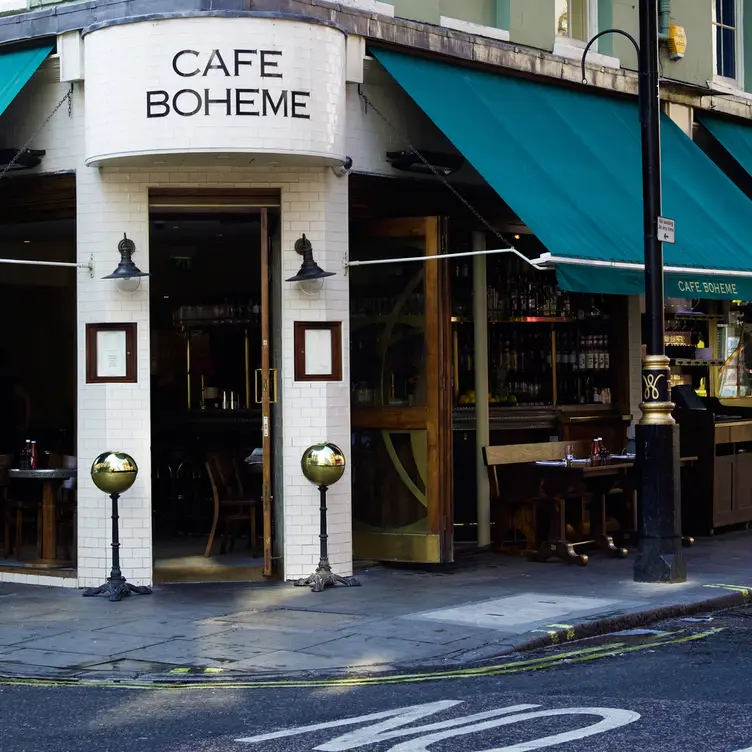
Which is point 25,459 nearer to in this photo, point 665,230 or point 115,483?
point 115,483

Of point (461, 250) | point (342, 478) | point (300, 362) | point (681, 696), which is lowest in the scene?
point (681, 696)

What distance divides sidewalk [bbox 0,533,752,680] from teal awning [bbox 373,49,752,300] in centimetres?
264

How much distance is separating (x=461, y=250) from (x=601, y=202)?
7.69 ft

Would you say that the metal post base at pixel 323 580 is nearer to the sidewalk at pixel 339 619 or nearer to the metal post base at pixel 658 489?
the sidewalk at pixel 339 619

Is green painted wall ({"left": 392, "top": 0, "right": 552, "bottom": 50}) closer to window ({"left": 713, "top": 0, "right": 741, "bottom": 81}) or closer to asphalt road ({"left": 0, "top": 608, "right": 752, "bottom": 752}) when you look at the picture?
window ({"left": 713, "top": 0, "right": 741, "bottom": 81})

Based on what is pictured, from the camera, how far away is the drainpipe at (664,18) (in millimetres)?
16203

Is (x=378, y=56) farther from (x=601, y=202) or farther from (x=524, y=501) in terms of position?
(x=524, y=501)

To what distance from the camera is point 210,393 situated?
16.9m

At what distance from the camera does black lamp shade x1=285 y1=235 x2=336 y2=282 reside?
1211 centimetres

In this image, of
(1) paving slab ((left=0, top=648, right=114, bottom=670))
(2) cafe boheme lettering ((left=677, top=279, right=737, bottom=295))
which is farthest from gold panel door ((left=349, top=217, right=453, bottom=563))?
(1) paving slab ((left=0, top=648, right=114, bottom=670))

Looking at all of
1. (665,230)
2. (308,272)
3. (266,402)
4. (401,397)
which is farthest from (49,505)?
(665,230)

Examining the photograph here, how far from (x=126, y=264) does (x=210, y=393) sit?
16.8 ft

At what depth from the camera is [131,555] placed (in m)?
12.1

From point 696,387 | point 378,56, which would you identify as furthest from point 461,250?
point 696,387
